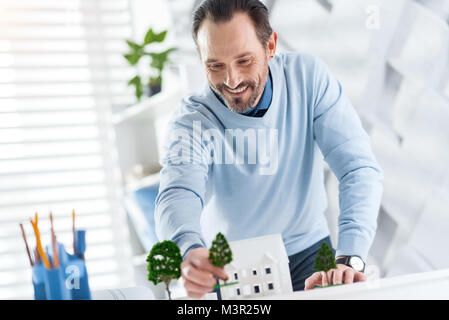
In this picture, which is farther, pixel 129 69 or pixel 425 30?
pixel 129 69

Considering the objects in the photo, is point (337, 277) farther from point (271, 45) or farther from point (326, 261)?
point (271, 45)

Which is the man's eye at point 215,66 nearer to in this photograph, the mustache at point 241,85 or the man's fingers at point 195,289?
the mustache at point 241,85

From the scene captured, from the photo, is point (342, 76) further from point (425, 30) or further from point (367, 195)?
point (367, 195)

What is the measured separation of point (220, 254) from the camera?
0.94 m

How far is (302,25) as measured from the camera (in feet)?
7.49

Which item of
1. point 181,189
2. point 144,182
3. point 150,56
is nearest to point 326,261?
point 181,189

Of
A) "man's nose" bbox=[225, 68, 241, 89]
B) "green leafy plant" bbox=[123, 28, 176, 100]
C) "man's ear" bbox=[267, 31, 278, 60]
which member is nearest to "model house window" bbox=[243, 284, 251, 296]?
"man's nose" bbox=[225, 68, 241, 89]

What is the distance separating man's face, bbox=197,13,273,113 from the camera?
1.25 metres

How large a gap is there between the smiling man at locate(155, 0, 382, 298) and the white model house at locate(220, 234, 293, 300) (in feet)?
0.62

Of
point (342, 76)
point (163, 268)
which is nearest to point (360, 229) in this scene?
point (163, 268)

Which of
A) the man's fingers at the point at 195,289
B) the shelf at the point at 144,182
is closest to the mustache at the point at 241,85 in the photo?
the man's fingers at the point at 195,289

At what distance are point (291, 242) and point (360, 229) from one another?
362mm

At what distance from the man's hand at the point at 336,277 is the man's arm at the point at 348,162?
0.12 m

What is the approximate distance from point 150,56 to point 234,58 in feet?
4.93
